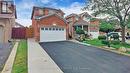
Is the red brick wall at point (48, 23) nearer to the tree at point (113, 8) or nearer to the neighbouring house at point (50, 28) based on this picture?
the neighbouring house at point (50, 28)

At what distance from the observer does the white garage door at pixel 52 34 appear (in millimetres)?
38375

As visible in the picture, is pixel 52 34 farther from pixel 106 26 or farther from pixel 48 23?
pixel 106 26

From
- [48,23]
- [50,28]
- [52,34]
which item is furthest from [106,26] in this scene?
[48,23]

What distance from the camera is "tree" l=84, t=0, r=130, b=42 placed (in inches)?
1242

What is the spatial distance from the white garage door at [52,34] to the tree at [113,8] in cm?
915

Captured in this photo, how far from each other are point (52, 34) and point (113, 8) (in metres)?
12.0

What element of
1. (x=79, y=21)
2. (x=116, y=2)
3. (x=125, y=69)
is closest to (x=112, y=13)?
(x=116, y=2)

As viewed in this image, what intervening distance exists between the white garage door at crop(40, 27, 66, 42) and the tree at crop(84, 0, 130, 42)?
30.0 feet

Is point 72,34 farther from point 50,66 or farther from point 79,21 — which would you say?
point 50,66

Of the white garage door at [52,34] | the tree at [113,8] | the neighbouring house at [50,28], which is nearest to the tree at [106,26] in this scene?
the tree at [113,8]

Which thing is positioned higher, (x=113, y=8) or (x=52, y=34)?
(x=113, y=8)

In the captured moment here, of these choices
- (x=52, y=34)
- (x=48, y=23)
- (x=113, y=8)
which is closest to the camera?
(x=113, y=8)

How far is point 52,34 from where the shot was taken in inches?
1554

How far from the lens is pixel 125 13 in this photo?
105ft
